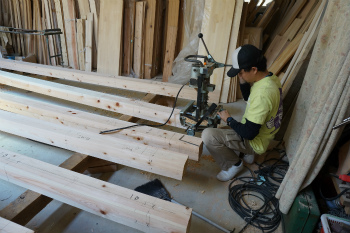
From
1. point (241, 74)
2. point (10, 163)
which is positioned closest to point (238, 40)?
point (241, 74)

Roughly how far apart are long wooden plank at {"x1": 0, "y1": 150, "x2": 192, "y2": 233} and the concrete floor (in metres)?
0.27

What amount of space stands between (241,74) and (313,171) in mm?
822

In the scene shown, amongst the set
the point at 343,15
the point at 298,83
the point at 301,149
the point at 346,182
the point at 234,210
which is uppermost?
the point at 343,15

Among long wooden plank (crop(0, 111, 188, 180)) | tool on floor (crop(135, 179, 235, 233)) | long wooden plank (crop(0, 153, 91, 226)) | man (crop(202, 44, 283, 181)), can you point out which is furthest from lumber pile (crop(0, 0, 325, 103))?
long wooden plank (crop(0, 153, 91, 226))

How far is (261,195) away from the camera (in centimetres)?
182

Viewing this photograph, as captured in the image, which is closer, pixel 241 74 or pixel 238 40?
pixel 241 74

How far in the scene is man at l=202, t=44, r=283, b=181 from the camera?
158 cm

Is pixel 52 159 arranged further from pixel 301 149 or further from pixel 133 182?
pixel 301 149

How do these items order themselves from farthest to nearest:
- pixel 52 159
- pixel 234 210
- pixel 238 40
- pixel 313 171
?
pixel 238 40, pixel 52 159, pixel 234 210, pixel 313 171

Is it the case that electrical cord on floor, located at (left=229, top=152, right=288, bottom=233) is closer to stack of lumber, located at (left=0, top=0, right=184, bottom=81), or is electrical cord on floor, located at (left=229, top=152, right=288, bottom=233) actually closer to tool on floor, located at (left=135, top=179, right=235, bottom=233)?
tool on floor, located at (left=135, top=179, right=235, bottom=233)

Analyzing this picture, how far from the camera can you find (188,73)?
3.61 m

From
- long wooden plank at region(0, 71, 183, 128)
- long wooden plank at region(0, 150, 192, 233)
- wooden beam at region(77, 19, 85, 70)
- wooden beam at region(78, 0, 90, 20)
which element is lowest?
long wooden plank at region(0, 150, 192, 233)

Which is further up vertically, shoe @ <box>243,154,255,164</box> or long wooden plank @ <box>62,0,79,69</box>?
long wooden plank @ <box>62,0,79,69</box>

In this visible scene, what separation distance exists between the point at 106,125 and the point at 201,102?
828mm
